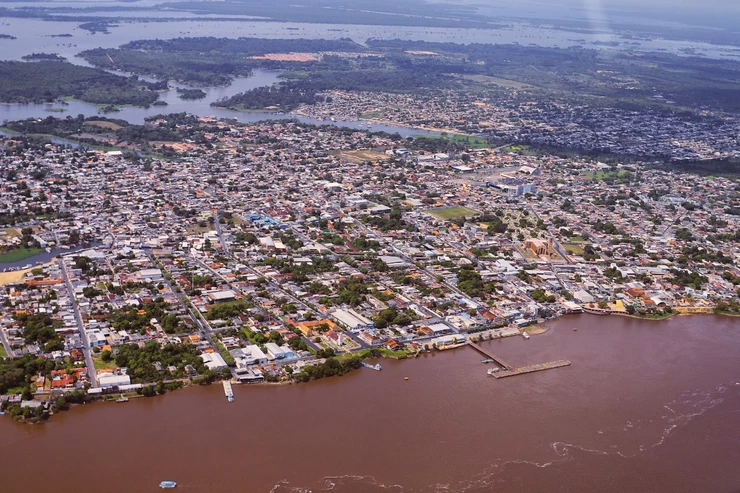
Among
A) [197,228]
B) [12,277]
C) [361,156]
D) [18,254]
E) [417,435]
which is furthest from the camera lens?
[361,156]

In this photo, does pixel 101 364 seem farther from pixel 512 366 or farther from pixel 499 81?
pixel 499 81

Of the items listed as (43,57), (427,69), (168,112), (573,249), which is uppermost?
(43,57)

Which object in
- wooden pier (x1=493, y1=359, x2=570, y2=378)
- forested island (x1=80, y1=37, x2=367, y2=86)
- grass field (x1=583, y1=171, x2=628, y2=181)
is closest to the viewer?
wooden pier (x1=493, y1=359, x2=570, y2=378)

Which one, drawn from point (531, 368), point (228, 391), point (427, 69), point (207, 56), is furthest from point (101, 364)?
point (207, 56)

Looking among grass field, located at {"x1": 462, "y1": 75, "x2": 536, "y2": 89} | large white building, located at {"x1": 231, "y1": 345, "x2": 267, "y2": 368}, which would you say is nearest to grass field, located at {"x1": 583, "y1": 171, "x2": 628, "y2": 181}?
large white building, located at {"x1": 231, "y1": 345, "x2": 267, "y2": 368}

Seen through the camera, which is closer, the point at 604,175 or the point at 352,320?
the point at 352,320

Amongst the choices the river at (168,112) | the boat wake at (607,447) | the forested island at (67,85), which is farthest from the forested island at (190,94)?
the boat wake at (607,447)

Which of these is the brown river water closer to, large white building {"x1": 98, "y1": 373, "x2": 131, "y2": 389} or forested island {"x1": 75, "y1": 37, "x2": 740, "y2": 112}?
large white building {"x1": 98, "y1": 373, "x2": 131, "y2": 389}
